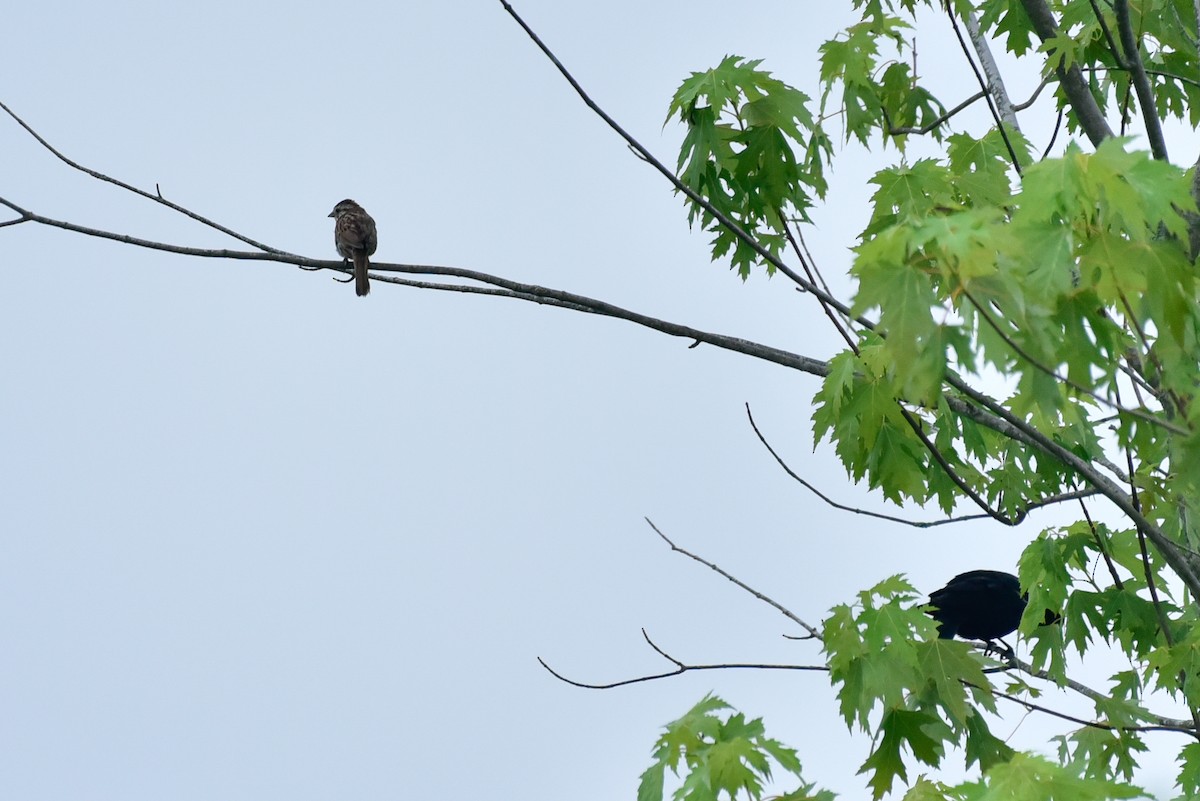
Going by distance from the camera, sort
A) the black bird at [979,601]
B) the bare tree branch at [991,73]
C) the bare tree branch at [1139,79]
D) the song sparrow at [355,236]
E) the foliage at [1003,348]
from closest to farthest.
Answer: the foliage at [1003,348] → the bare tree branch at [1139,79] → the bare tree branch at [991,73] → the black bird at [979,601] → the song sparrow at [355,236]

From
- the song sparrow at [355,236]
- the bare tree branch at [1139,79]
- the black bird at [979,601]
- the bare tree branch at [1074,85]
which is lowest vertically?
the black bird at [979,601]

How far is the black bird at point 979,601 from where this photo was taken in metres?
6.18

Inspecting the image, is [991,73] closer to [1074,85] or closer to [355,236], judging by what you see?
[1074,85]

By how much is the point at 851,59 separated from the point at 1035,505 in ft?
7.18

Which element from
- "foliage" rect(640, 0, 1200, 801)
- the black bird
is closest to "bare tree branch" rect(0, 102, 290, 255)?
"foliage" rect(640, 0, 1200, 801)

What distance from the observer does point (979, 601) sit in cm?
623

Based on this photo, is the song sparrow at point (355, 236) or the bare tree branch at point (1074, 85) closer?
the bare tree branch at point (1074, 85)

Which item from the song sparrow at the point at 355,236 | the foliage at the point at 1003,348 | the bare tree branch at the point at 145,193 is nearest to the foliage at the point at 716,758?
the foliage at the point at 1003,348

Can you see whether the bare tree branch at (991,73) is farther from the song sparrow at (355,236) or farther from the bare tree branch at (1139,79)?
the song sparrow at (355,236)

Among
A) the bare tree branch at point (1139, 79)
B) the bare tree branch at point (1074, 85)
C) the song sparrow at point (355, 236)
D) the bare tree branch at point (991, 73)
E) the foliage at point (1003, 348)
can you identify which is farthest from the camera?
the song sparrow at point (355, 236)

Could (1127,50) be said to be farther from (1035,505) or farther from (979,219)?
(979,219)

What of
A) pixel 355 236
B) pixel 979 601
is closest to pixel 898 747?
pixel 979 601

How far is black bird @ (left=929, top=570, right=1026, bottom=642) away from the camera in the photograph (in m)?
6.18

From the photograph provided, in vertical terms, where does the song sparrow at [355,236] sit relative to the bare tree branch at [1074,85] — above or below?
above
